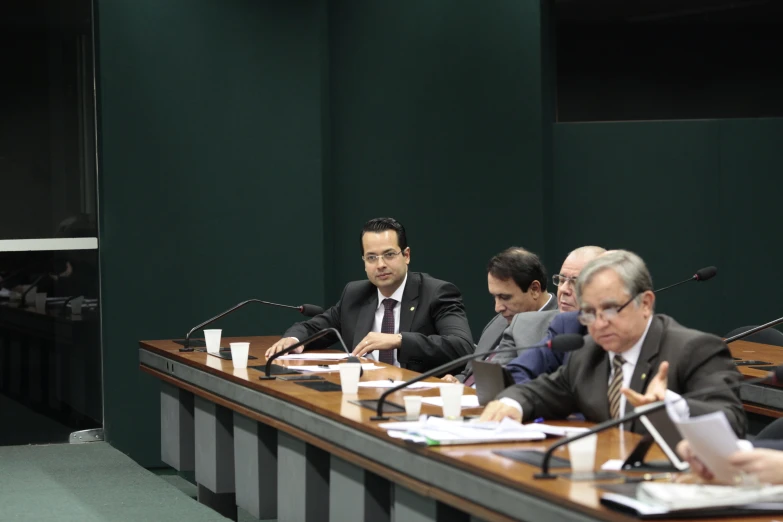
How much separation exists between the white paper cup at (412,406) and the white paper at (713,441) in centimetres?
113

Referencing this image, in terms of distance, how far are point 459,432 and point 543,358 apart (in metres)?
0.97

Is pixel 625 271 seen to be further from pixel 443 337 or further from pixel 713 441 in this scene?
pixel 443 337

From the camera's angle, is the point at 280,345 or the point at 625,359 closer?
the point at 625,359

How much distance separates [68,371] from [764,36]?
518 centimetres

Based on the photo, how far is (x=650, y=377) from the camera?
3004 millimetres

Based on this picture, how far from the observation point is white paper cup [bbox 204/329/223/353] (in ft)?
17.2

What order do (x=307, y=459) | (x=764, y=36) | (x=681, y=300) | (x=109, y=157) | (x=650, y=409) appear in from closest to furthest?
(x=650, y=409)
(x=307, y=459)
(x=109, y=157)
(x=681, y=300)
(x=764, y=36)

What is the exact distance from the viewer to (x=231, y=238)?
678cm

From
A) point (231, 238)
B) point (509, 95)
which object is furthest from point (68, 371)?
point (509, 95)

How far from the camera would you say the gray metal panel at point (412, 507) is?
2896mm

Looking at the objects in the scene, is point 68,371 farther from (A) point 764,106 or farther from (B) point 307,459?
(A) point 764,106

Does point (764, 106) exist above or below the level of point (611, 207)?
above

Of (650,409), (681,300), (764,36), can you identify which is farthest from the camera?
(764,36)

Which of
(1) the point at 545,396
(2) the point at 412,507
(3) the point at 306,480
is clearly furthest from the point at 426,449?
(3) the point at 306,480
